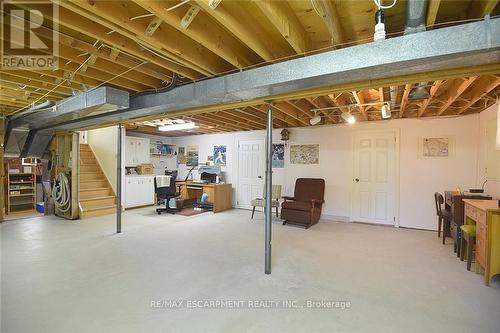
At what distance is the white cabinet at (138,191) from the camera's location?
6832mm

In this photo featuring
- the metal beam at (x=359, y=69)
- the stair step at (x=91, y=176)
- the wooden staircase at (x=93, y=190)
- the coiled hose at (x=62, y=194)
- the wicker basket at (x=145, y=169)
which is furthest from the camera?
the wicker basket at (x=145, y=169)

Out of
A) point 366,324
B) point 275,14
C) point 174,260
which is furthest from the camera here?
point 174,260

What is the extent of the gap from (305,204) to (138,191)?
481 centimetres

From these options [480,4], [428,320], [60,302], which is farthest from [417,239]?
[60,302]

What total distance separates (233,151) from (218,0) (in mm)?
6060

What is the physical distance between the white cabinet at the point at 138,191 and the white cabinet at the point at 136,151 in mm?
534

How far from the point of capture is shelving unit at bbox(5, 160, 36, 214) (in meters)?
6.75

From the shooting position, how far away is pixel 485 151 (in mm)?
4367

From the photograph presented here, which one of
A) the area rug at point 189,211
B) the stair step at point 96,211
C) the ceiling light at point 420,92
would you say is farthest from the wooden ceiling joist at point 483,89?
the stair step at point 96,211

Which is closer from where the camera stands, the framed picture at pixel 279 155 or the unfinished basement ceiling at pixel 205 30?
the unfinished basement ceiling at pixel 205 30

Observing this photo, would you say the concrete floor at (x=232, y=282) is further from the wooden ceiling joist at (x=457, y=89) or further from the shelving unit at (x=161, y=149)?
the shelving unit at (x=161, y=149)

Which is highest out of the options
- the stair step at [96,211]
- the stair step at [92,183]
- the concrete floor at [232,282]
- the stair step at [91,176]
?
the stair step at [91,176]

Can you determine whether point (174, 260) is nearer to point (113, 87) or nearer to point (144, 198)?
point (113, 87)

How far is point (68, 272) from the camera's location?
114 inches
